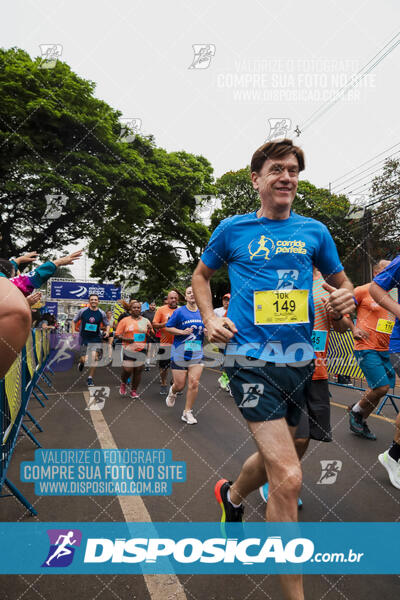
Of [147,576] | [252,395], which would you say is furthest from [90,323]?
[252,395]

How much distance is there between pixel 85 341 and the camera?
1158 centimetres

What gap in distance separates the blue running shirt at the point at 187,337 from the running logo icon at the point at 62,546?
13.4ft

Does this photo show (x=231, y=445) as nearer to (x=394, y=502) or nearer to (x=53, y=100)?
(x=394, y=502)

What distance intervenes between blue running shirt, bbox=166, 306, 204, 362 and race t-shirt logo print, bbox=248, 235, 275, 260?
452cm

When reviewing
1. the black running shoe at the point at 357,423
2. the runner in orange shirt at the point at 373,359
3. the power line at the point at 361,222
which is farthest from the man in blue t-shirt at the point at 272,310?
the power line at the point at 361,222

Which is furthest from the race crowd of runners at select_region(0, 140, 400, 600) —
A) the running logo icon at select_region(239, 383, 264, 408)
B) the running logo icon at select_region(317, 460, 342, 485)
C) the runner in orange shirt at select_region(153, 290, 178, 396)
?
the runner in orange shirt at select_region(153, 290, 178, 396)

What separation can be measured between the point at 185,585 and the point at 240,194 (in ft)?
119

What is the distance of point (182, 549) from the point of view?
2590 millimetres

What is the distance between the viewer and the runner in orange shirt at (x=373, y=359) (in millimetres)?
5137

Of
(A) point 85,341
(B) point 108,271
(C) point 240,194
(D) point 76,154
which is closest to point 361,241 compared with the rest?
(C) point 240,194

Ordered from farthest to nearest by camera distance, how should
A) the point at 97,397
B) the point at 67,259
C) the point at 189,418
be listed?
the point at 97,397 → the point at 189,418 → the point at 67,259

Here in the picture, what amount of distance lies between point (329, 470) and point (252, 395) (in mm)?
2540

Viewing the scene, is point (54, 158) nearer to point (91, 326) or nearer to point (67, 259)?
point (91, 326)

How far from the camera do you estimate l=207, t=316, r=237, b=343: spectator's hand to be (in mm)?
2115
